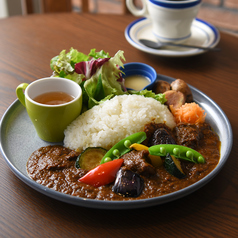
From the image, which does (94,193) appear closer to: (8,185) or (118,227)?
(118,227)

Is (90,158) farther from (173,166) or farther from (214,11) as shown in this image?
(214,11)

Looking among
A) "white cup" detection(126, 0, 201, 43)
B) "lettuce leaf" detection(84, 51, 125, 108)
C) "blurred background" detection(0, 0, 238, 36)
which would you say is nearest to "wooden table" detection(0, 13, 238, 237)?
"white cup" detection(126, 0, 201, 43)

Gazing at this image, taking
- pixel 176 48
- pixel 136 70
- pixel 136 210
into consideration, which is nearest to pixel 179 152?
pixel 136 210

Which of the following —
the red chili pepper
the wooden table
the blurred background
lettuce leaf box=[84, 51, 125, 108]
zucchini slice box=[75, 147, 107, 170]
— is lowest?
the blurred background

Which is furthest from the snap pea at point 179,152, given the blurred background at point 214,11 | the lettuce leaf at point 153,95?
the blurred background at point 214,11

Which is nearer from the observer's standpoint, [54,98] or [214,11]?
[54,98]

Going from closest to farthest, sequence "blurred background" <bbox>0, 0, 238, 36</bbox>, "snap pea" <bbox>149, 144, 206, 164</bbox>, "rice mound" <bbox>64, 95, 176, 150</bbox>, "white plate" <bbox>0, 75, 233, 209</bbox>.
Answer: "white plate" <bbox>0, 75, 233, 209</bbox> < "snap pea" <bbox>149, 144, 206, 164</bbox> < "rice mound" <bbox>64, 95, 176, 150</bbox> < "blurred background" <bbox>0, 0, 238, 36</bbox>

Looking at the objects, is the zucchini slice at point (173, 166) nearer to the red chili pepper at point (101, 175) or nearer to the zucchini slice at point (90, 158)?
the red chili pepper at point (101, 175)

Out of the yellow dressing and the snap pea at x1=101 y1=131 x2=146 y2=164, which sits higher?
the snap pea at x1=101 y1=131 x2=146 y2=164

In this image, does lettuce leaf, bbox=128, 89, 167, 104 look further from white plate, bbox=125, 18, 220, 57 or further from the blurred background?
the blurred background
